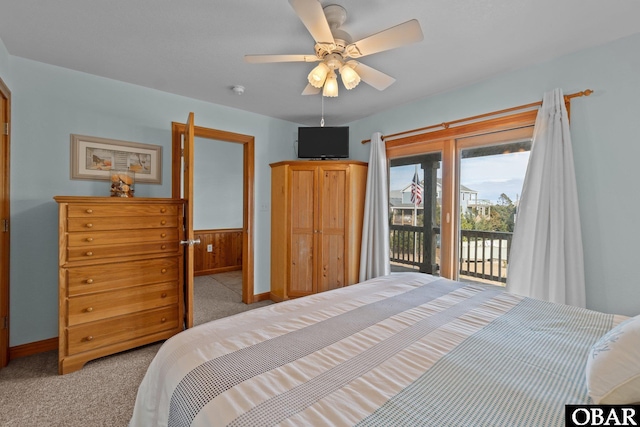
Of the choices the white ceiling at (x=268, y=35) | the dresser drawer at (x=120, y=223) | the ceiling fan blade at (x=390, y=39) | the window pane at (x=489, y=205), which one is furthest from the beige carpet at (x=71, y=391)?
the window pane at (x=489, y=205)

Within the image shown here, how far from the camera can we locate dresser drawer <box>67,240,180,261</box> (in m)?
2.09

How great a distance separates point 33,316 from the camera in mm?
2371

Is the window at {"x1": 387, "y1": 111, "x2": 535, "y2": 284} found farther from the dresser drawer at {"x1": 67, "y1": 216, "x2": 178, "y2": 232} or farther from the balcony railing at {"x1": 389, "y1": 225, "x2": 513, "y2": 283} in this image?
the dresser drawer at {"x1": 67, "y1": 216, "x2": 178, "y2": 232}

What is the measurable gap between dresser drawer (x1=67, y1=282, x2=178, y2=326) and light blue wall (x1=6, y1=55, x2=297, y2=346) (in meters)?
0.62

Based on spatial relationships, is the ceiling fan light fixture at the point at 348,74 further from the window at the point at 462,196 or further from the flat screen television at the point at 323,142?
the flat screen television at the point at 323,142

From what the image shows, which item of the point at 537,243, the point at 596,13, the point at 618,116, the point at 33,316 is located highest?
the point at 596,13

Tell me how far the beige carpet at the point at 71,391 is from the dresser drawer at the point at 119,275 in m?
0.59

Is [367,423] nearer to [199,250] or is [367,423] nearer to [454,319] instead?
[454,319]

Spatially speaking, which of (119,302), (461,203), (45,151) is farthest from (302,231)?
(45,151)

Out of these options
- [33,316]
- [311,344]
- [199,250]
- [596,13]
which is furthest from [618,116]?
[199,250]

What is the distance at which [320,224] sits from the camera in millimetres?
3471

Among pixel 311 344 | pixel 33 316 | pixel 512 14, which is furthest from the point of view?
pixel 33 316

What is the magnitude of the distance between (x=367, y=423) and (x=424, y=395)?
22 centimetres

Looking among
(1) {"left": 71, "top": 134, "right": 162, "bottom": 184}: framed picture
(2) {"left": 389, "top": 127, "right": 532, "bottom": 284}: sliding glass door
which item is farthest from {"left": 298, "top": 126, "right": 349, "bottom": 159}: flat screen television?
(1) {"left": 71, "top": 134, "right": 162, "bottom": 184}: framed picture
